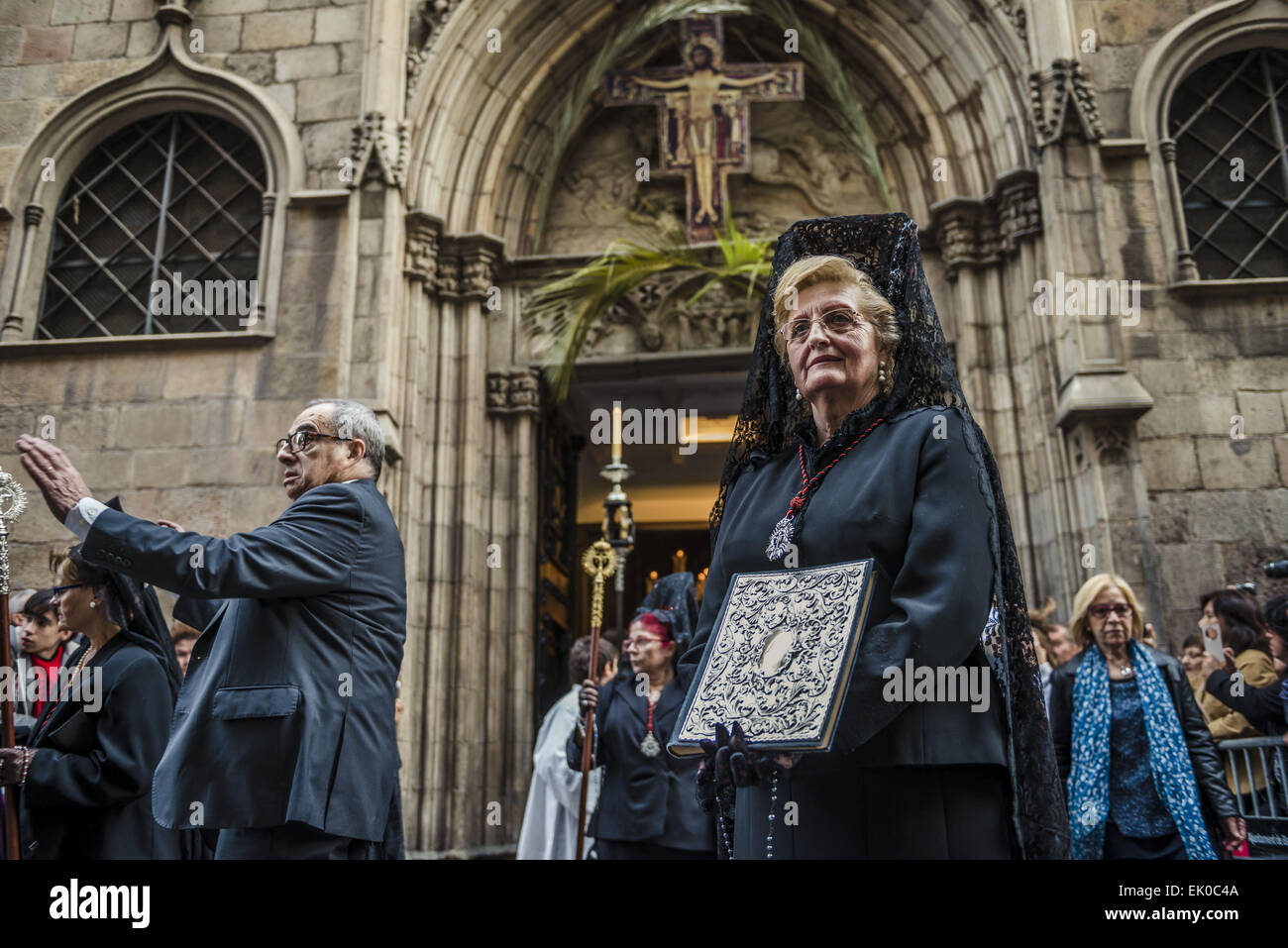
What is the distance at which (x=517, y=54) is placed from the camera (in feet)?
35.3

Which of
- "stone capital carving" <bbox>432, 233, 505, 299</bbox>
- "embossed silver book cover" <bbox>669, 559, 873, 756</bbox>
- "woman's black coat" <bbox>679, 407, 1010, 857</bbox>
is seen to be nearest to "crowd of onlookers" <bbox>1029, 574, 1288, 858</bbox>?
"woman's black coat" <bbox>679, 407, 1010, 857</bbox>

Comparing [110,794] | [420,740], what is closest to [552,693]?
[420,740]

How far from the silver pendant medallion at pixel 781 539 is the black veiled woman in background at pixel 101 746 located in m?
2.49

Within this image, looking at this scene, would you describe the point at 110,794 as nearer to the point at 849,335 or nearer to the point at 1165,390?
the point at 849,335

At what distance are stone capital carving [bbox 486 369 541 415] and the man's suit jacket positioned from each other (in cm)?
687

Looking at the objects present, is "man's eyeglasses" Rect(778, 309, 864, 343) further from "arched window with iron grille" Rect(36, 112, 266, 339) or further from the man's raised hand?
"arched window with iron grille" Rect(36, 112, 266, 339)

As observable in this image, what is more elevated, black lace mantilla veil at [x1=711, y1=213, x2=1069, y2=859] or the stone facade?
the stone facade

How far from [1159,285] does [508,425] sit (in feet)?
18.7

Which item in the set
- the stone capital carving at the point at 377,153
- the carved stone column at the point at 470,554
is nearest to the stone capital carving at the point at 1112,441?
the carved stone column at the point at 470,554

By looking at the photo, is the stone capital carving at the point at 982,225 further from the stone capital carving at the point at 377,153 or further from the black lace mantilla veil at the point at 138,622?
the black lace mantilla veil at the point at 138,622

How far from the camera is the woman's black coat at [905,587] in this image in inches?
75.7

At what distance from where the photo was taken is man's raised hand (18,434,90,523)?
2957 mm

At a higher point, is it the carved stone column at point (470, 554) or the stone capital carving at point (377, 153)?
the stone capital carving at point (377, 153)

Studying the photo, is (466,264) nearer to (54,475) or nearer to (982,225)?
(982,225)
